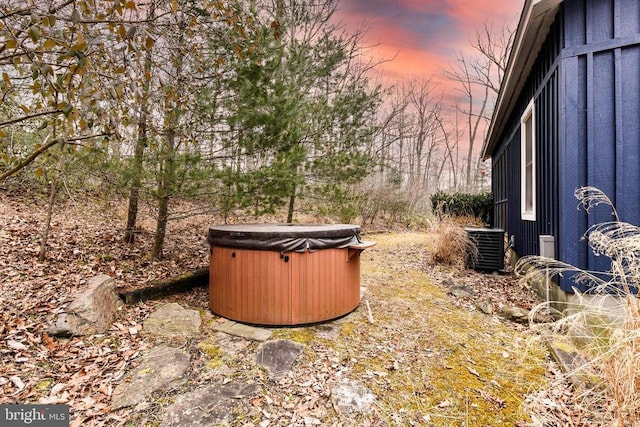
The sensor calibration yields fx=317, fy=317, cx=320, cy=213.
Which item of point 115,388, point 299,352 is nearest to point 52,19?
point 115,388

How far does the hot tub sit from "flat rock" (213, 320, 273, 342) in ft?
0.21

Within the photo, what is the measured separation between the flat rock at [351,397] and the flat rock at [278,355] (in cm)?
43

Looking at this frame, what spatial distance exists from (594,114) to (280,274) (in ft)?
10.5

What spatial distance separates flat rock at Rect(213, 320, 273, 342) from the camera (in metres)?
2.82

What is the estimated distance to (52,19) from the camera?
1239mm

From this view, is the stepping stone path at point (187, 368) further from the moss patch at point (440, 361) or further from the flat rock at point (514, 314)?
the flat rock at point (514, 314)

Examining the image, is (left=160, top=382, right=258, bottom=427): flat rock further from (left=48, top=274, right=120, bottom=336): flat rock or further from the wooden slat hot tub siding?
(left=48, top=274, right=120, bottom=336): flat rock

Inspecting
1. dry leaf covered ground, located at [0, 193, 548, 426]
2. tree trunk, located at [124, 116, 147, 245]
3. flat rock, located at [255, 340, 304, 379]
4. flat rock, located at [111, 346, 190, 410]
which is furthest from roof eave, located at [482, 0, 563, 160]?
flat rock, located at [111, 346, 190, 410]

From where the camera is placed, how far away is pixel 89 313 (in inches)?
104

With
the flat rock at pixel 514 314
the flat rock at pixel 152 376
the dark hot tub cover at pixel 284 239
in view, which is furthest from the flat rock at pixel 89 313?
the flat rock at pixel 514 314

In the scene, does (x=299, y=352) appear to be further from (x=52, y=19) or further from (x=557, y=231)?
(x=557, y=231)

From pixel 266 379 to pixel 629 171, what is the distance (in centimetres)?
346

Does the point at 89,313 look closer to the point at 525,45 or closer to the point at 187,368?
the point at 187,368

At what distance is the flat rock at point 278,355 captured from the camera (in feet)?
7.88
